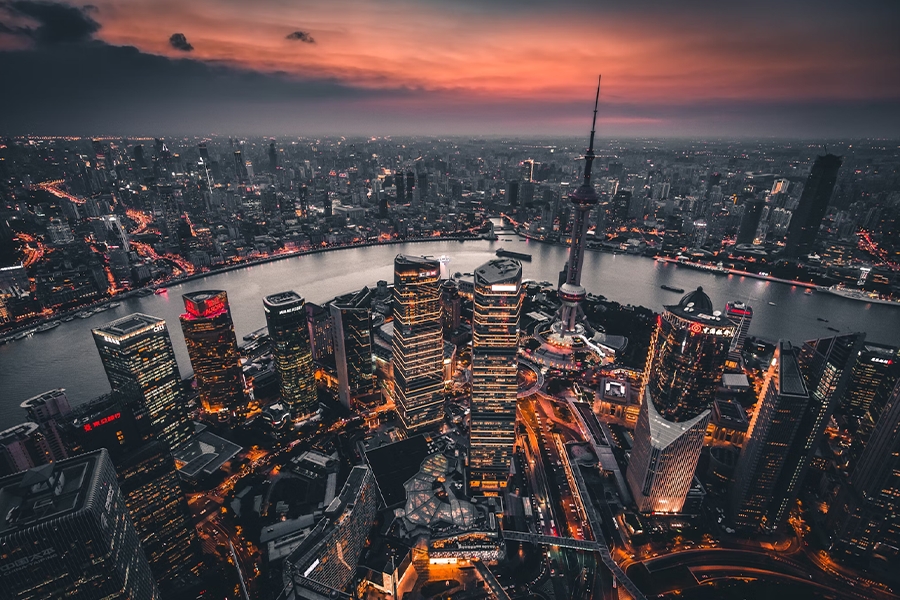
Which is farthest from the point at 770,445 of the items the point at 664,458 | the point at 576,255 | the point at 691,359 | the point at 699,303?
the point at 576,255

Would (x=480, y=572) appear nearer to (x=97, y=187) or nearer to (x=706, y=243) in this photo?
(x=706, y=243)

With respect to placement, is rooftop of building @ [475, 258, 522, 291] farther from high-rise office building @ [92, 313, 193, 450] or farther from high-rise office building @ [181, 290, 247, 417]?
high-rise office building @ [181, 290, 247, 417]

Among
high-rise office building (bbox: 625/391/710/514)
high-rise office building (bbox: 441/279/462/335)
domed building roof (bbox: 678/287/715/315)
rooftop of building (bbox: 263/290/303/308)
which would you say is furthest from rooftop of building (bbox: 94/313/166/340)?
domed building roof (bbox: 678/287/715/315)

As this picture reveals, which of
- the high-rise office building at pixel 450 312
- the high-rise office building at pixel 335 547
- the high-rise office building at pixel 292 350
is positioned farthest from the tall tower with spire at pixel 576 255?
the high-rise office building at pixel 335 547

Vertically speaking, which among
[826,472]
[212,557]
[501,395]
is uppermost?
[501,395]

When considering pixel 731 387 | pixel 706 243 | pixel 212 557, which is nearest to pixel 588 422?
pixel 731 387
